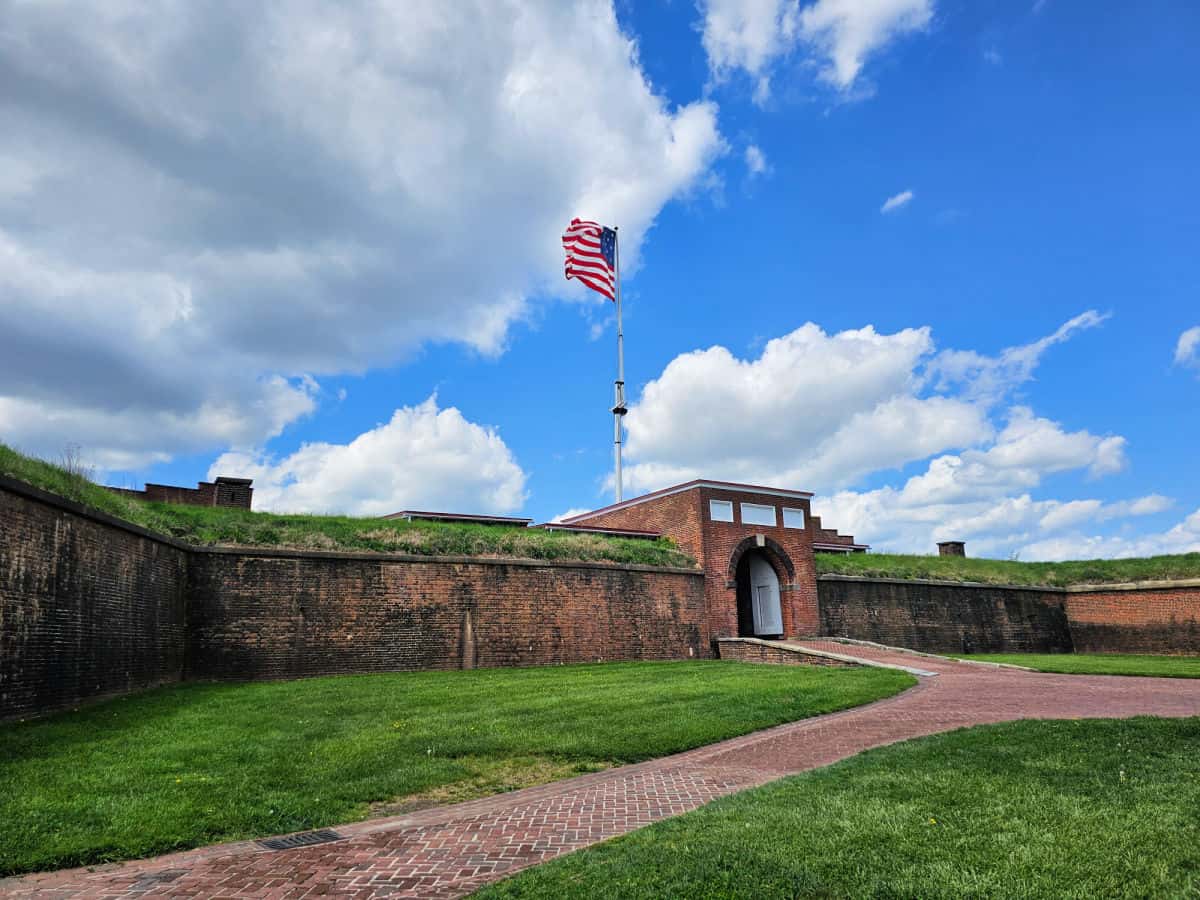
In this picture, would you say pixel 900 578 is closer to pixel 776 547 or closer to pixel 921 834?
pixel 776 547

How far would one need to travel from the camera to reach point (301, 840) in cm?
666

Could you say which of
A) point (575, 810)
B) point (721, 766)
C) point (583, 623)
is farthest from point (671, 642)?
point (575, 810)

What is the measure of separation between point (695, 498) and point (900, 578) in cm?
907

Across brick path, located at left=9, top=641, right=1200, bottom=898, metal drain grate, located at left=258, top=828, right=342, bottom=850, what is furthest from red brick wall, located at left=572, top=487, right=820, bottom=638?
metal drain grate, located at left=258, top=828, right=342, bottom=850

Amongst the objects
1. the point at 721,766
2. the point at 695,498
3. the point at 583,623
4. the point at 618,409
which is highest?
the point at 618,409

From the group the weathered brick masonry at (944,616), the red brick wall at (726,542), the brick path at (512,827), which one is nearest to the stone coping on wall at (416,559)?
the red brick wall at (726,542)

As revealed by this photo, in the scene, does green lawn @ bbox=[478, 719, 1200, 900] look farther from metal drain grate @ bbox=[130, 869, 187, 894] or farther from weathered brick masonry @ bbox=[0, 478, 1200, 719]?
weathered brick masonry @ bbox=[0, 478, 1200, 719]

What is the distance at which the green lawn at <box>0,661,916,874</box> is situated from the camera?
691 centimetres

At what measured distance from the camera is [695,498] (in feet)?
78.6

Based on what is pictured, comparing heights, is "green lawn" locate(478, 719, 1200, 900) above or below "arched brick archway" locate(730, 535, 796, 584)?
below

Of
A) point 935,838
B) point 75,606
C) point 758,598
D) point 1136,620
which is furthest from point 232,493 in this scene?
point 1136,620

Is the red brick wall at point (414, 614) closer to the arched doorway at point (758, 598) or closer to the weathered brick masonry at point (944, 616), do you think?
the arched doorway at point (758, 598)

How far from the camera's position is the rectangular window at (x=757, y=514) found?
80.7ft

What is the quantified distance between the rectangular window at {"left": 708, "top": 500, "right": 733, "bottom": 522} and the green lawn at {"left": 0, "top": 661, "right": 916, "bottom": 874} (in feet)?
29.2
